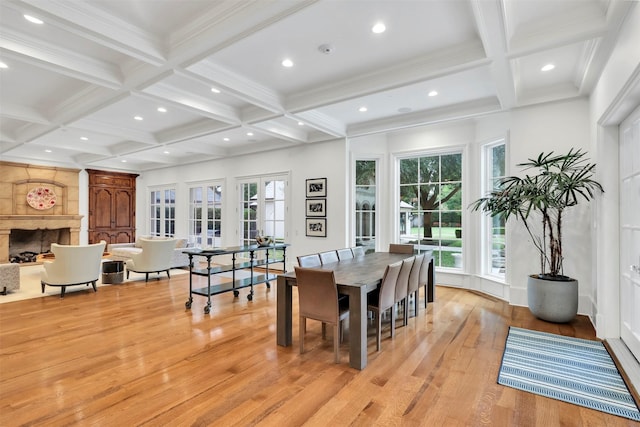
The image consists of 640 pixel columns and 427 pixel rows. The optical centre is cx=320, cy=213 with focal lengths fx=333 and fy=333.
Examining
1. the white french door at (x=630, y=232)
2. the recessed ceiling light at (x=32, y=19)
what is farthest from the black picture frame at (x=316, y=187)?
the recessed ceiling light at (x=32, y=19)

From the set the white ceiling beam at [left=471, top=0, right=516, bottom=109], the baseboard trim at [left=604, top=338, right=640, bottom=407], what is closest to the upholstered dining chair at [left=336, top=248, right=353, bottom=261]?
the white ceiling beam at [left=471, top=0, right=516, bottom=109]

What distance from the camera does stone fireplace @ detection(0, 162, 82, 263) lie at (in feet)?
27.6

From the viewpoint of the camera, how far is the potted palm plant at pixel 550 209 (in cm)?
382

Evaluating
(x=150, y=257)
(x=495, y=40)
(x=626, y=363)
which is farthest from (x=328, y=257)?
(x=150, y=257)

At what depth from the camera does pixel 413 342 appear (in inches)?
134

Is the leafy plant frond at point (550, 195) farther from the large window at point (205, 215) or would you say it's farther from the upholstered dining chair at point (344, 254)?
the large window at point (205, 215)

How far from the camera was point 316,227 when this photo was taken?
686 centimetres

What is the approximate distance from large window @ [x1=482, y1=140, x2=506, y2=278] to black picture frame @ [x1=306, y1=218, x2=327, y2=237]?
9.53 ft

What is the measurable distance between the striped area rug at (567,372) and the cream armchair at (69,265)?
5863 millimetres

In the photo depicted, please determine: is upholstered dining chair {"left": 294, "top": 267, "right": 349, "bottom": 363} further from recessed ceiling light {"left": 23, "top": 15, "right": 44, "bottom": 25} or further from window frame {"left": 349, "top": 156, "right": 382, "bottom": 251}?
window frame {"left": 349, "top": 156, "right": 382, "bottom": 251}

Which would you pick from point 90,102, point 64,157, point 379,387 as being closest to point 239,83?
point 90,102

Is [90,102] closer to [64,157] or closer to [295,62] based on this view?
[295,62]

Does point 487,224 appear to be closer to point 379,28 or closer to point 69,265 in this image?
point 379,28

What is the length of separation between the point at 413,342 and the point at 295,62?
3277mm
